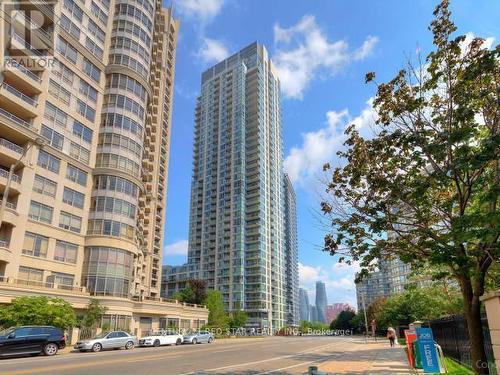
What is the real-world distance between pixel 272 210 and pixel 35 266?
10390 cm

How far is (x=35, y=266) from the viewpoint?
37.8 metres

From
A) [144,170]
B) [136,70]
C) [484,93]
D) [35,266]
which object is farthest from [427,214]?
[144,170]

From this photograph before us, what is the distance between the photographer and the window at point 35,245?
37500 millimetres

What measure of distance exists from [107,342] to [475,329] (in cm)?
2512

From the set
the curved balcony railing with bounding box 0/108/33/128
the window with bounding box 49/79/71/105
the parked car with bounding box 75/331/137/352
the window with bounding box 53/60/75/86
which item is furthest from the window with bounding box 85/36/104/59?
the parked car with bounding box 75/331/137/352

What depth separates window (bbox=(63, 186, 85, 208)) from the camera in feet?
141

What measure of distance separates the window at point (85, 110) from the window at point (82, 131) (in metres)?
1.47

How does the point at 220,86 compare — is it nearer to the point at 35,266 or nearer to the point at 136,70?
the point at 136,70

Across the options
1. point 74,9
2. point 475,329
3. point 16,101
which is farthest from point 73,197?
point 475,329

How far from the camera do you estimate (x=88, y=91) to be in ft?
158

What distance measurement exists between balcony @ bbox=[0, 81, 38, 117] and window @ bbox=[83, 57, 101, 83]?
942 cm

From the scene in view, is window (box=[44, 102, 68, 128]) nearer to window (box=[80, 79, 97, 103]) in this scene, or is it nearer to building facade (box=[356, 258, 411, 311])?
window (box=[80, 79, 97, 103])

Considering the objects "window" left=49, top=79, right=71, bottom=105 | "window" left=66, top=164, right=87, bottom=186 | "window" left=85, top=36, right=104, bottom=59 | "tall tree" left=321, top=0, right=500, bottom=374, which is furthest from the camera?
"window" left=85, top=36, right=104, bottom=59

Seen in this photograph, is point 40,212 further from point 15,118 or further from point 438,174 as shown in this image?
point 438,174
